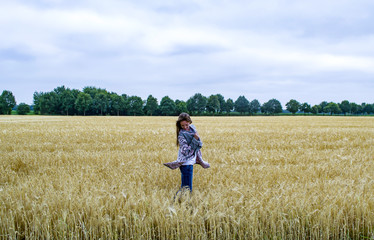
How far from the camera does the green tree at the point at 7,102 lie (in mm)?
109812

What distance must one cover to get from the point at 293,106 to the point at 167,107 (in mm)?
79320

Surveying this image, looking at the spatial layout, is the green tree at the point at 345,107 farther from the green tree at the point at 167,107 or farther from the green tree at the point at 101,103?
the green tree at the point at 101,103

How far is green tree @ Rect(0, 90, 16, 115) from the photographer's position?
110 meters

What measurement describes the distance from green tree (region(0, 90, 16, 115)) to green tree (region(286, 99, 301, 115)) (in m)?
145

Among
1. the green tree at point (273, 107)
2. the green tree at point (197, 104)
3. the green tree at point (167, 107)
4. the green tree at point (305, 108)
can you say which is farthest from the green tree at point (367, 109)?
the green tree at point (167, 107)

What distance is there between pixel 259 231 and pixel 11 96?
14339 cm

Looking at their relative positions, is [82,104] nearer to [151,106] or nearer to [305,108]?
[151,106]

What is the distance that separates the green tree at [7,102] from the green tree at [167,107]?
219 feet

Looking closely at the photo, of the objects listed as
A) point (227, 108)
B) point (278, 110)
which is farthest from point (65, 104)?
point (278, 110)

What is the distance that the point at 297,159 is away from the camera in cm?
697

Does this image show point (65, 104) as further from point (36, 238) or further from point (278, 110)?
point (36, 238)

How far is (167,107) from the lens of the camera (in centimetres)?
11600

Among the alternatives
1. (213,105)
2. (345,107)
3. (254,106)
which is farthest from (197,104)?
(345,107)

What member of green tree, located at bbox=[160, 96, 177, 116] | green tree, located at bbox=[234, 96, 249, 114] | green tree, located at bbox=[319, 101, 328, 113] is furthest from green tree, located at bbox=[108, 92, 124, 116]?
green tree, located at bbox=[319, 101, 328, 113]
